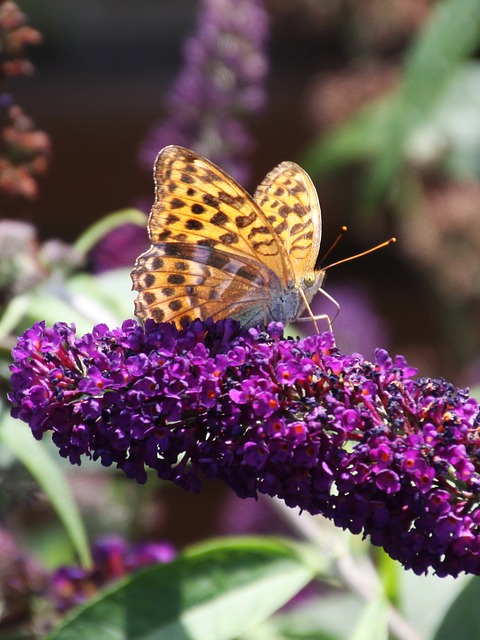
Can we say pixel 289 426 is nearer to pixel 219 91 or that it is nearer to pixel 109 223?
pixel 109 223

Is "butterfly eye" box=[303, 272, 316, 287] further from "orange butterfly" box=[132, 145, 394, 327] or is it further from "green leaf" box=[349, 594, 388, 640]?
"green leaf" box=[349, 594, 388, 640]

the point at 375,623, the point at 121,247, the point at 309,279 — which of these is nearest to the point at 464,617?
the point at 375,623

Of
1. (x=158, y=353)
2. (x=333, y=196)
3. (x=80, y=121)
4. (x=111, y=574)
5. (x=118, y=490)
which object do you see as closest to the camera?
(x=158, y=353)

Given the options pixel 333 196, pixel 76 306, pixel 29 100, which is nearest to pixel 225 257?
pixel 76 306

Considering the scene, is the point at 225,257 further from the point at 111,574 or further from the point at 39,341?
the point at 111,574

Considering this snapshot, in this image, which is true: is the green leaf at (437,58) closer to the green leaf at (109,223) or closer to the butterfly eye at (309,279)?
the butterfly eye at (309,279)

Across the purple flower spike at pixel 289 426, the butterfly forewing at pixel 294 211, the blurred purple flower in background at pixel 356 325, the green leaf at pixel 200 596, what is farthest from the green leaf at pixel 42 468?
the blurred purple flower in background at pixel 356 325

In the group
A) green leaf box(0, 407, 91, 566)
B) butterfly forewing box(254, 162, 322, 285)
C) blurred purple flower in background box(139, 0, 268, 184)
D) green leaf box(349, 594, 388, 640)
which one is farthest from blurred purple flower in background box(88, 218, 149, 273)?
green leaf box(349, 594, 388, 640)
